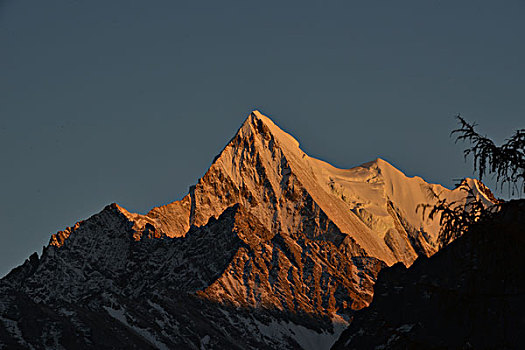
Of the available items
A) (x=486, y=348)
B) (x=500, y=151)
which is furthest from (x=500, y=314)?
(x=500, y=151)

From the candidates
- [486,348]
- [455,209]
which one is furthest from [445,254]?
[486,348]

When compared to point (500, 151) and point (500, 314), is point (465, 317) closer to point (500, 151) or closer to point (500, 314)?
point (500, 314)

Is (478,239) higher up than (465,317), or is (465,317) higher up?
(478,239)

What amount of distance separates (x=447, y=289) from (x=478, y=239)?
110 centimetres

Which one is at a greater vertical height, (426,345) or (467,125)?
(467,125)

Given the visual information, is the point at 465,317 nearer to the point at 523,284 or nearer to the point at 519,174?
the point at 523,284

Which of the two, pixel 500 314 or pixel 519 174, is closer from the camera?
pixel 500 314

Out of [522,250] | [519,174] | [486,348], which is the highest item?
[519,174]

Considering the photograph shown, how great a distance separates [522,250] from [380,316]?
313 centimetres

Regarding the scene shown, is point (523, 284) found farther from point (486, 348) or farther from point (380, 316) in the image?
point (380, 316)

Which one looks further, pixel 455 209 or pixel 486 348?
pixel 455 209

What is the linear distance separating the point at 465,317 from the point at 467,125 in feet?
12.4

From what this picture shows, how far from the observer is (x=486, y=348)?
69.5ft

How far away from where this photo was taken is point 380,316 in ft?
76.4
